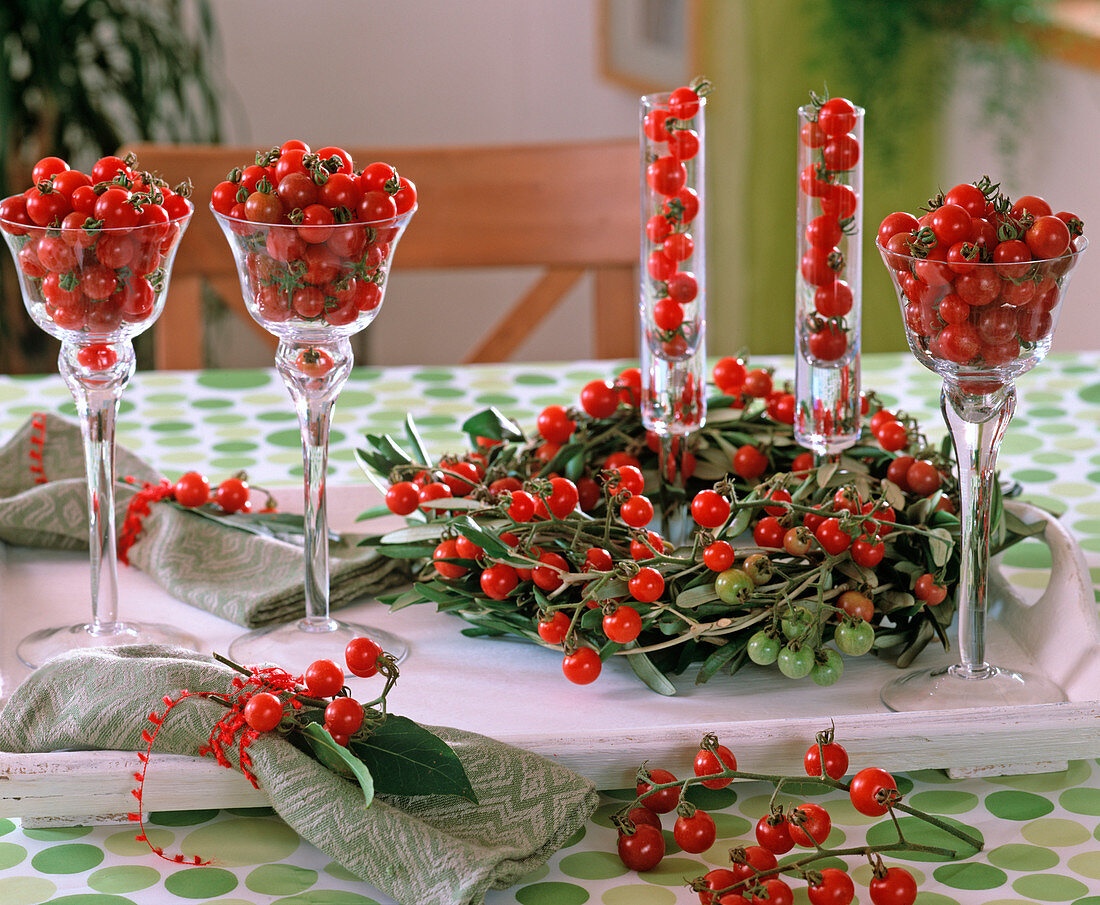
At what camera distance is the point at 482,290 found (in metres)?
3.61

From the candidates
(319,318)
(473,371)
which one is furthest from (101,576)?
(473,371)

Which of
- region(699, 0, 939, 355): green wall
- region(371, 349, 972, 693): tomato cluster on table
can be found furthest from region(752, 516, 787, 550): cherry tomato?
region(699, 0, 939, 355): green wall

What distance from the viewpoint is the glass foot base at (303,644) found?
0.92m

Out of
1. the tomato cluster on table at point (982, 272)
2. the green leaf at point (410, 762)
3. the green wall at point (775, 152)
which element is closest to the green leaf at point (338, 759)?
the green leaf at point (410, 762)

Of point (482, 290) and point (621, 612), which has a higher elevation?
point (621, 612)

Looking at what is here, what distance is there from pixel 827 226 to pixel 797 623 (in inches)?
10.9

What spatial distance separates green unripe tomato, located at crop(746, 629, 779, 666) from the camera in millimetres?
802

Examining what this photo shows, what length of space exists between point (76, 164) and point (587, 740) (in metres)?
2.34

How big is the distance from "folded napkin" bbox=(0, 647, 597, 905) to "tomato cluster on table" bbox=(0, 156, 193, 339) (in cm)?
21

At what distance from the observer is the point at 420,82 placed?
11.2ft

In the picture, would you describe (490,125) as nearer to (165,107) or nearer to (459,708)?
(165,107)

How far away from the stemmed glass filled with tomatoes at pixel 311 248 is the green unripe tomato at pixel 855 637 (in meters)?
0.29

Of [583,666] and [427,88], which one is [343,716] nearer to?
[583,666]

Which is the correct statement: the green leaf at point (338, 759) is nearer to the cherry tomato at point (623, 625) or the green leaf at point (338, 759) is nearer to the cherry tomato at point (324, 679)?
the cherry tomato at point (324, 679)
